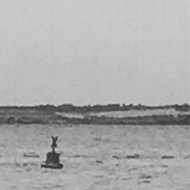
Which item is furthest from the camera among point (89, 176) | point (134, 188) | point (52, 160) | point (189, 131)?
point (189, 131)

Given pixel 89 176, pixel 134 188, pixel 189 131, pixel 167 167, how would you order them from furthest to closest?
pixel 189 131
pixel 167 167
pixel 89 176
pixel 134 188

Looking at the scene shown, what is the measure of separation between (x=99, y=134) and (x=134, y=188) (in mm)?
65418

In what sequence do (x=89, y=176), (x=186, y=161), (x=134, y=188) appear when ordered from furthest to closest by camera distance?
1. (x=186, y=161)
2. (x=89, y=176)
3. (x=134, y=188)

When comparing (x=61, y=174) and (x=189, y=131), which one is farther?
(x=189, y=131)

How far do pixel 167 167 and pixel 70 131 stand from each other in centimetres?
5902

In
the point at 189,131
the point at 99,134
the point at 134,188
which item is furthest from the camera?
the point at 99,134

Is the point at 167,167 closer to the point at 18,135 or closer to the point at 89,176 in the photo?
the point at 89,176

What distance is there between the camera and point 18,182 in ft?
92.8

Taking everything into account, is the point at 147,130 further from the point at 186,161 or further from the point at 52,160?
the point at 52,160

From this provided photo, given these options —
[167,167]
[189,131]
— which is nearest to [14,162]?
[167,167]

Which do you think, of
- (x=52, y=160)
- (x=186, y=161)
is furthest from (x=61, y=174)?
(x=186, y=161)

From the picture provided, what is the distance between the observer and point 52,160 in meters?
29.5

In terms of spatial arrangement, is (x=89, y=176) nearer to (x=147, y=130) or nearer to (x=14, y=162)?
(x=14, y=162)

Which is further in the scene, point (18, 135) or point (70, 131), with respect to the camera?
point (70, 131)
